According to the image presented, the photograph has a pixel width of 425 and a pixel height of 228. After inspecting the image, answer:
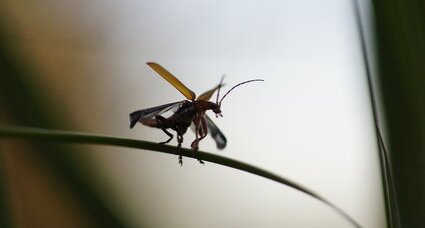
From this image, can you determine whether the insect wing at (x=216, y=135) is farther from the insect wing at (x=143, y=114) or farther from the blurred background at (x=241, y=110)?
the blurred background at (x=241, y=110)

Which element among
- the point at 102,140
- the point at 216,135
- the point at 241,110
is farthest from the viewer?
the point at 241,110

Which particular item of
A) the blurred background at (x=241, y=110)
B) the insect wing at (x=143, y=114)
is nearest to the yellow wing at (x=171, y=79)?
the insect wing at (x=143, y=114)

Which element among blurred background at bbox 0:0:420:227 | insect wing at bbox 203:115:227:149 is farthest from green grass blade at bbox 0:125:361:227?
blurred background at bbox 0:0:420:227

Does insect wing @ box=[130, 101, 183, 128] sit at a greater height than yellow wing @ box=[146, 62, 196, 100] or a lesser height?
lesser

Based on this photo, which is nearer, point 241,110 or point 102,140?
point 102,140

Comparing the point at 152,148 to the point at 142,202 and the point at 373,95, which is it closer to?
the point at 373,95

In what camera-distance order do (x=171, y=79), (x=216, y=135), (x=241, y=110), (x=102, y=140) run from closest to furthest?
(x=102, y=140) < (x=171, y=79) < (x=216, y=135) < (x=241, y=110)

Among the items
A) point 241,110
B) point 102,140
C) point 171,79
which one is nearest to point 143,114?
point 171,79

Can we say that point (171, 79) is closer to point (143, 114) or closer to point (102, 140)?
point (143, 114)

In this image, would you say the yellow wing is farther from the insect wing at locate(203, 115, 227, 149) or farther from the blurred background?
the blurred background
